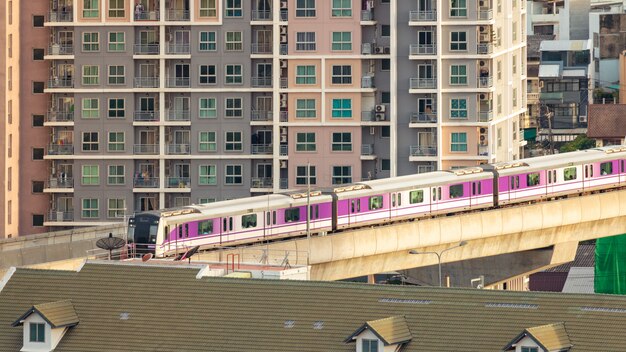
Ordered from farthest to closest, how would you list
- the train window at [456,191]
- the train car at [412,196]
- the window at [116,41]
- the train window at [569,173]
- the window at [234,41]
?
the window at [116,41]
the window at [234,41]
the train window at [569,173]
the train window at [456,191]
the train car at [412,196]

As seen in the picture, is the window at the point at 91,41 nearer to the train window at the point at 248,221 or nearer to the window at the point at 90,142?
the window at the point at 90,142

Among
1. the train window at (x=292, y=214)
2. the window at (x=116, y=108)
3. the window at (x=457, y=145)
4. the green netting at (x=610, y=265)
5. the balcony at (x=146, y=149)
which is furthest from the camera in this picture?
the green netting at (x=610, y=265)

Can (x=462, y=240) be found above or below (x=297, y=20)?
below

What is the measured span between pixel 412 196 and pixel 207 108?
28.3 meters

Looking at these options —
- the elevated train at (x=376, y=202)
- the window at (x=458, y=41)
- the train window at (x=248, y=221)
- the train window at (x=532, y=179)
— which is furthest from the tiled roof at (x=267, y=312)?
the window at (x=458, y=41)

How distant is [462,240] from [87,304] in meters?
47.4

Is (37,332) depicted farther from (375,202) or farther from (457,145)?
(457,145)

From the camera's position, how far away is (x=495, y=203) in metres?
146

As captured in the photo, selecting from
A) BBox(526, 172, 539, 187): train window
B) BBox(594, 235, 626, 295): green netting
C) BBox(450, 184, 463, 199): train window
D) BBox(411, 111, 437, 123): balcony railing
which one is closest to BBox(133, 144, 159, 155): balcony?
BBox(411, 111, 437, 123): balcony railing

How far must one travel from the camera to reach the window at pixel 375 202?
457 ft

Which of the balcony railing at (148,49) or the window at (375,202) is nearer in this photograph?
the window at (375,202)

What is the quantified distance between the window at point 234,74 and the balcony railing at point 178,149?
18.2ft

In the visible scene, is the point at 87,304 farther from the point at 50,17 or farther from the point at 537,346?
the point at 50,17

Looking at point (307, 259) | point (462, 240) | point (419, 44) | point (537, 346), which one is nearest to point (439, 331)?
point (537, 346)
